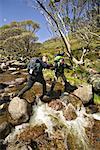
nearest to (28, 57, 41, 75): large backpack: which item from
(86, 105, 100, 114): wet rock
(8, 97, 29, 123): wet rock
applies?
(8, 97, 29, 123): wet rock

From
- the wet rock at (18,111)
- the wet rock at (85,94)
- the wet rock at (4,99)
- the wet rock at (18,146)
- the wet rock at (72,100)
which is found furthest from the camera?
the wet rock at (4,99)

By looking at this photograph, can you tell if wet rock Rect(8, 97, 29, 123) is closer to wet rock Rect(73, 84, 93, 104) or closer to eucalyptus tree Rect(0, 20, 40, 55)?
wet rock Rect(73, 84, 93, 104)

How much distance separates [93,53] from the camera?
1068 inches

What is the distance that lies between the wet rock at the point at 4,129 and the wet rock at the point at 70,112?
245 cm

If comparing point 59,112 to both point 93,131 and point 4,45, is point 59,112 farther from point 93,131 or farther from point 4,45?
point 4,45

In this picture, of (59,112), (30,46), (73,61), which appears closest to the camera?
(59,112)

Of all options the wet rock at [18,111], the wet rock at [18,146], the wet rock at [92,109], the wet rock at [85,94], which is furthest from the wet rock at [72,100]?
the wet rock at [18,146]

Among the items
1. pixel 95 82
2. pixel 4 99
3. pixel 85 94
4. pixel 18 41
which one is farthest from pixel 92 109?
pixel 18 41

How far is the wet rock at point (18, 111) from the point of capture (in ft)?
32.9

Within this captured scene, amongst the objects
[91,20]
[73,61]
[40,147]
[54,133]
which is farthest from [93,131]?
[91,20]

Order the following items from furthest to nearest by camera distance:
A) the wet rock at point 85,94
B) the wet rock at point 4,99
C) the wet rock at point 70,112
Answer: the wet rock at point 4,99
the wet rock at point 85,94
the wet rock at point 70,112

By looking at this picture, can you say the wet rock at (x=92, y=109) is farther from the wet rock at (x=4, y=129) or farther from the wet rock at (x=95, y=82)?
the wet rock at (x=4, y=129)

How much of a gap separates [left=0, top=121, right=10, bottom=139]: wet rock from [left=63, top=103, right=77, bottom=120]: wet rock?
245 centimetres

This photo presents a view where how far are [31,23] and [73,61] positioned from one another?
1007 inches
